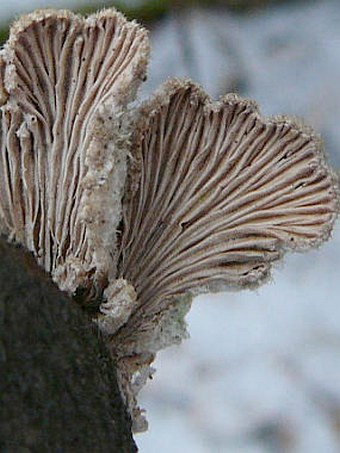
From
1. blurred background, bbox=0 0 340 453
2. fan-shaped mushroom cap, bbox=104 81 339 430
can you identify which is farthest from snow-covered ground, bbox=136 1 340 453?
fan-shaped mushroom cap, bbox=104 81 339 430

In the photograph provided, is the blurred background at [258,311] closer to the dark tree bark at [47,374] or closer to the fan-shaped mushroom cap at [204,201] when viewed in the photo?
the fan-shaped mushroom cap at [204,201]

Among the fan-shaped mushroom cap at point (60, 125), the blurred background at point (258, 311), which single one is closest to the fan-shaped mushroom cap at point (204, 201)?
the fan-shaped mushroom cap at point (60, 125)

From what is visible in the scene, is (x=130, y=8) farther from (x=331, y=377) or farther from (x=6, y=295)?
(x=6, y=295)

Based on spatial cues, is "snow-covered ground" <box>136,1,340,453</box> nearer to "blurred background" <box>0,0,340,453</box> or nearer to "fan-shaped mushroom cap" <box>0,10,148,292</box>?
"blurred background" <box>0,0,340,453</box>

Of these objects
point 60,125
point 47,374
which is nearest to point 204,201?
point 60,125

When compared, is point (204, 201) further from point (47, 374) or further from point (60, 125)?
point (47, 374)

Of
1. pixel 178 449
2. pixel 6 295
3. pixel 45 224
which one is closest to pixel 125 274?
pixel 45 224

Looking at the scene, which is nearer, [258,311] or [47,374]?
[47,374]
